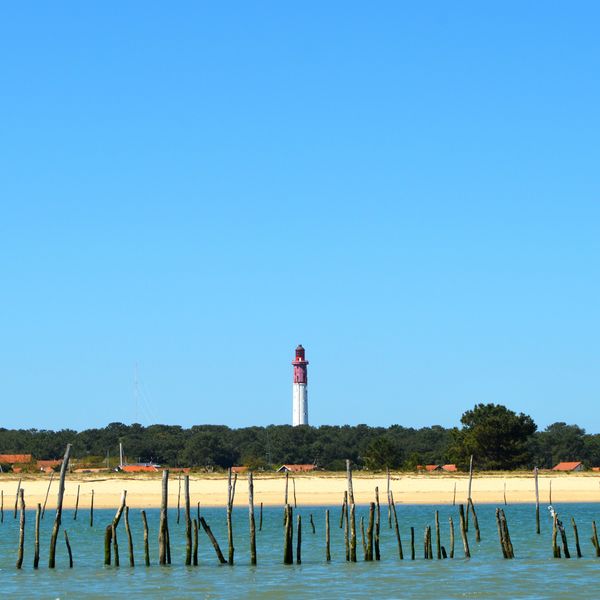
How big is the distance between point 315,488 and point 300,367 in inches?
2278

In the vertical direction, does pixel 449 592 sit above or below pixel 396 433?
below

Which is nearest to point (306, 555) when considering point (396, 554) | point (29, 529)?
point (396, 554)

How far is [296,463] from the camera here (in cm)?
11088

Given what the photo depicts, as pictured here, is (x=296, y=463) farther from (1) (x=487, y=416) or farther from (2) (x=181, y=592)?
(2) (x=181, y=592)

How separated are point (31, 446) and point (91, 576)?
82.2 m

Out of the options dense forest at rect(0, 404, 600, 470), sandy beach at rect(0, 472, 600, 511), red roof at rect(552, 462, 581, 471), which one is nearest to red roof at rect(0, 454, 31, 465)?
dense forest at rect(0, 404, 600, 470)

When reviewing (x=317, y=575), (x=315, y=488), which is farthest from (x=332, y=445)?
(x=317, y=575)

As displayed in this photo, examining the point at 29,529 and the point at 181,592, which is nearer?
the point at 181,592

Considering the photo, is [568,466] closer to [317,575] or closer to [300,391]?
[300,391]

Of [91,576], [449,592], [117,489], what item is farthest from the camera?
[117,489]

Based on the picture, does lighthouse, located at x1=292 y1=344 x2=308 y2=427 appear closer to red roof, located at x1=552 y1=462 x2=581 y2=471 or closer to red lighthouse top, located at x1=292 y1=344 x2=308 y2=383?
red lighthouse top, located at x1=292 y1=344 x2=308 y2=383

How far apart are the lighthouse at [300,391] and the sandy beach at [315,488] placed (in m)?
47.8

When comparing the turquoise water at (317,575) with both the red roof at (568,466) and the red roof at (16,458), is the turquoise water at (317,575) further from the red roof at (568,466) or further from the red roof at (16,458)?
the red roof at (16,458)

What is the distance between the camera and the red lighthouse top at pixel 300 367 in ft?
460
